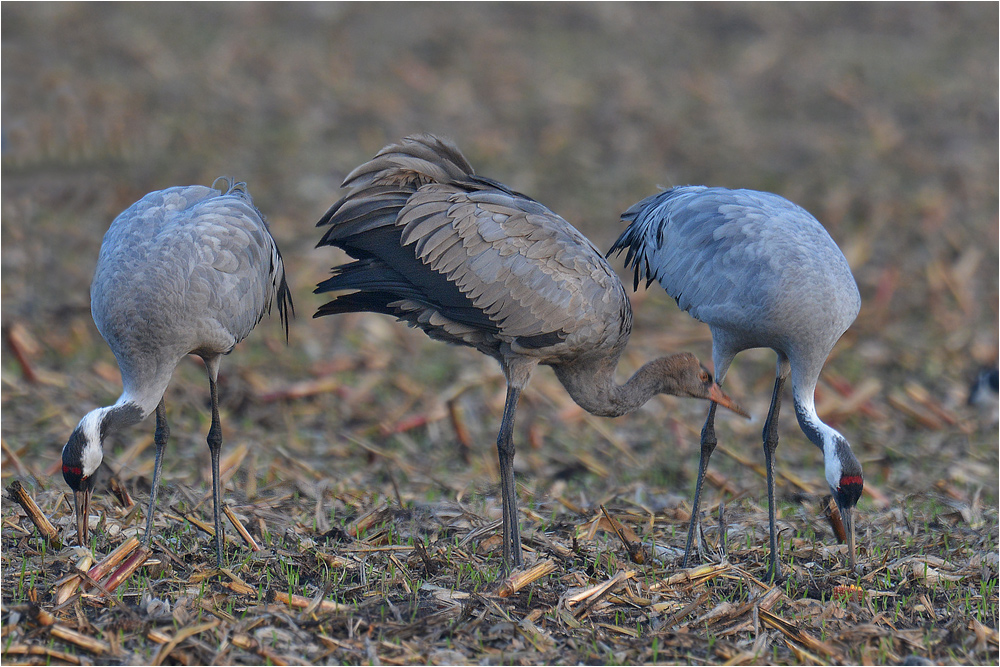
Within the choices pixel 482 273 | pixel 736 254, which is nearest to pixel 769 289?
pixel 736 254

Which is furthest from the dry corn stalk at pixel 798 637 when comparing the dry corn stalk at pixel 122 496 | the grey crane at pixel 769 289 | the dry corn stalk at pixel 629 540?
the dry corn stalk at pixel 122 496

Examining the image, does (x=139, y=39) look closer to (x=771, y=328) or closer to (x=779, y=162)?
(x=779, y=162)

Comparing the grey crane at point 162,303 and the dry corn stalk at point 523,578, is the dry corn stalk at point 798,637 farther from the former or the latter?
the grey crane at point 162,303

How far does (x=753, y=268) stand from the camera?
5020 millimetres

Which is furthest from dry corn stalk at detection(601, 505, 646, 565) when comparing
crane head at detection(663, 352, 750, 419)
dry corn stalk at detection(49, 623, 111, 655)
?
dry corn stalk at detection(49, 623, 111, 655)

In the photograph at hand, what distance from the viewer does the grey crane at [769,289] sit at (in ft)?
16.1

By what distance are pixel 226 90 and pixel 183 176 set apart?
2.18 metres

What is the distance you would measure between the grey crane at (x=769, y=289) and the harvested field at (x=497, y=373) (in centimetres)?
50

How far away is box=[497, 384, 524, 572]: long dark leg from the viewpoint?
4.70 metres

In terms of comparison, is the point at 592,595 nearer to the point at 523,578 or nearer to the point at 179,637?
the point at 523,578

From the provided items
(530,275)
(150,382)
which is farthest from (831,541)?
(150,382)

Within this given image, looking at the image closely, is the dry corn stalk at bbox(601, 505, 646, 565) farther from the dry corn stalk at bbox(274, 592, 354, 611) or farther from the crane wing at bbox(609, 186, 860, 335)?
the dry corn stalk at bbox(274, 592, 354, 611)

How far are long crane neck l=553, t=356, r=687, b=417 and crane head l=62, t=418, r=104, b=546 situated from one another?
2.16 meters

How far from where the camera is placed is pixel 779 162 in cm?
1143
